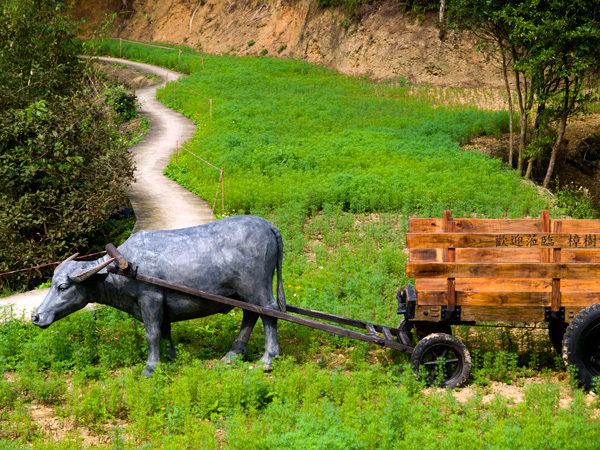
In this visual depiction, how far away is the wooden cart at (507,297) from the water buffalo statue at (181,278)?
6.03 feet

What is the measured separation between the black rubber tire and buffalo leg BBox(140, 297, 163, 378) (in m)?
4.83

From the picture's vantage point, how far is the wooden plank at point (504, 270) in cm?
783

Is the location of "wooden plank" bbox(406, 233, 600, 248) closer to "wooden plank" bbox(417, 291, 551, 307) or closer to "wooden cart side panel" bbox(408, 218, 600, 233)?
"wooden cart side panel" bbox(408, 218, 600, 233)

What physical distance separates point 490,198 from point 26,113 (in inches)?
400

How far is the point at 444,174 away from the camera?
670 inches

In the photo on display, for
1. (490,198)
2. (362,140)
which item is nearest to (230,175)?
(362,140)

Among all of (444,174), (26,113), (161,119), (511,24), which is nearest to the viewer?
(26,113)

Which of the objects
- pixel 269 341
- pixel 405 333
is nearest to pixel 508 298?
pixel 405 333

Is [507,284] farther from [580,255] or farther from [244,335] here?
[244,335]

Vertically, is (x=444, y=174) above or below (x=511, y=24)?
below

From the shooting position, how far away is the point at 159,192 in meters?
17.3

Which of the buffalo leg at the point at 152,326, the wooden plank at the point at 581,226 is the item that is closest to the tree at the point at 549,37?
the wooden plank at the point at 581,226

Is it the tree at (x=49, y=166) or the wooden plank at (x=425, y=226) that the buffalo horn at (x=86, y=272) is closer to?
the wooden plank at (x=425, y=226)

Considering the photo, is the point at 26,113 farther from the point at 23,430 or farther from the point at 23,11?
the point at 23,430
